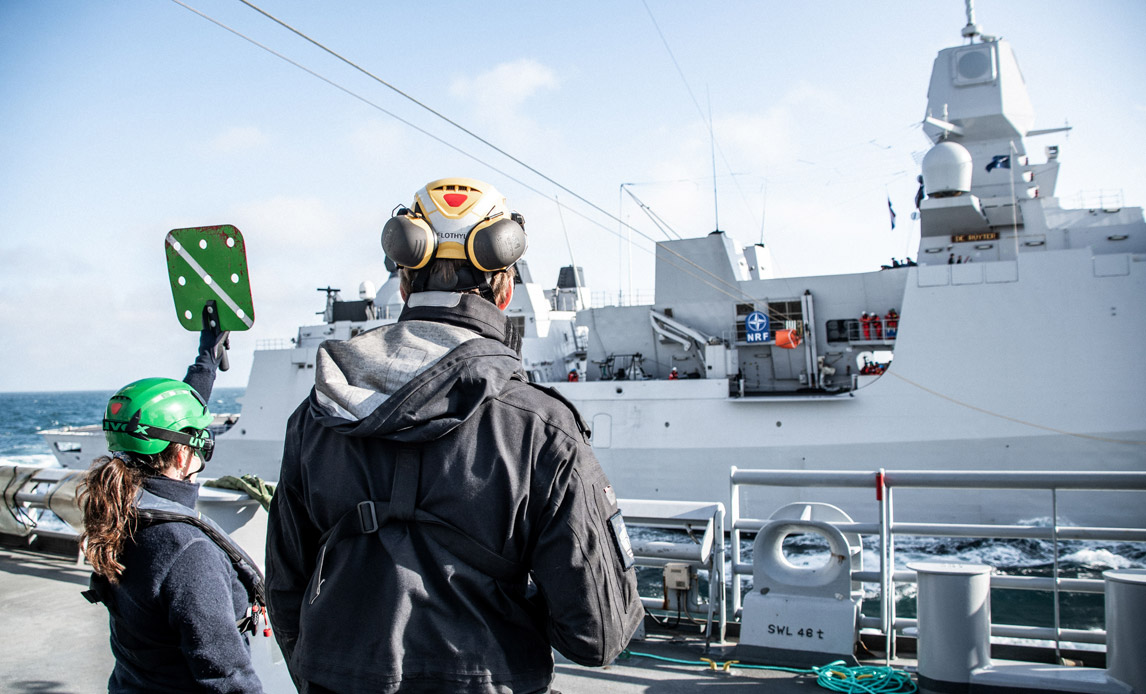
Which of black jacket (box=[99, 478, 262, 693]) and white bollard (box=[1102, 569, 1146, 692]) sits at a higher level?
black jacket (box=[99, 478, 262, 693])

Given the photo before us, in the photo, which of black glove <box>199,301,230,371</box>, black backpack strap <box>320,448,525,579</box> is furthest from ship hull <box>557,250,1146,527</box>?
black backpack strap <box>320,448,525,579</box>

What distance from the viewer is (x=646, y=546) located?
4191 mm

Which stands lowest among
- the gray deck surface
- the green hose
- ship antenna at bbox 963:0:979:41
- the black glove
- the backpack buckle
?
the gray deck surface

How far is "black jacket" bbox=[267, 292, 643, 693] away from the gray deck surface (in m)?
1.93

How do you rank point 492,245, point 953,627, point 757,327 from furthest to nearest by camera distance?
point 757,327 < point 953,627 < point 492,245

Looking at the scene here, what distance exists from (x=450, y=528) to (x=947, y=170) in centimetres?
1438

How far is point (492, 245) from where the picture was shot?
1.50 m

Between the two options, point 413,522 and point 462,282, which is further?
point 462,282

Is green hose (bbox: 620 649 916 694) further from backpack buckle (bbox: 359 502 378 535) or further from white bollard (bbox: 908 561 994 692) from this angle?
backpack buckle (bbox: 359 502 378 535)

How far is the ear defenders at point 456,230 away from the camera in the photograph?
4.92 ft

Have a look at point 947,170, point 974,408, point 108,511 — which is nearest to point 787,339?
point 974,408

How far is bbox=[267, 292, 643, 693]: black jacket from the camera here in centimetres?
126

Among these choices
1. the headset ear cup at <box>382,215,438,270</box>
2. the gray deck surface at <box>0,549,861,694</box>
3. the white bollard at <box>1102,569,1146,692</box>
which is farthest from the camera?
the gray deck surface at <box>0,549,861,694</box>

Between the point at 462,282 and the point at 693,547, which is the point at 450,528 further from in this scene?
the point at 693,547
